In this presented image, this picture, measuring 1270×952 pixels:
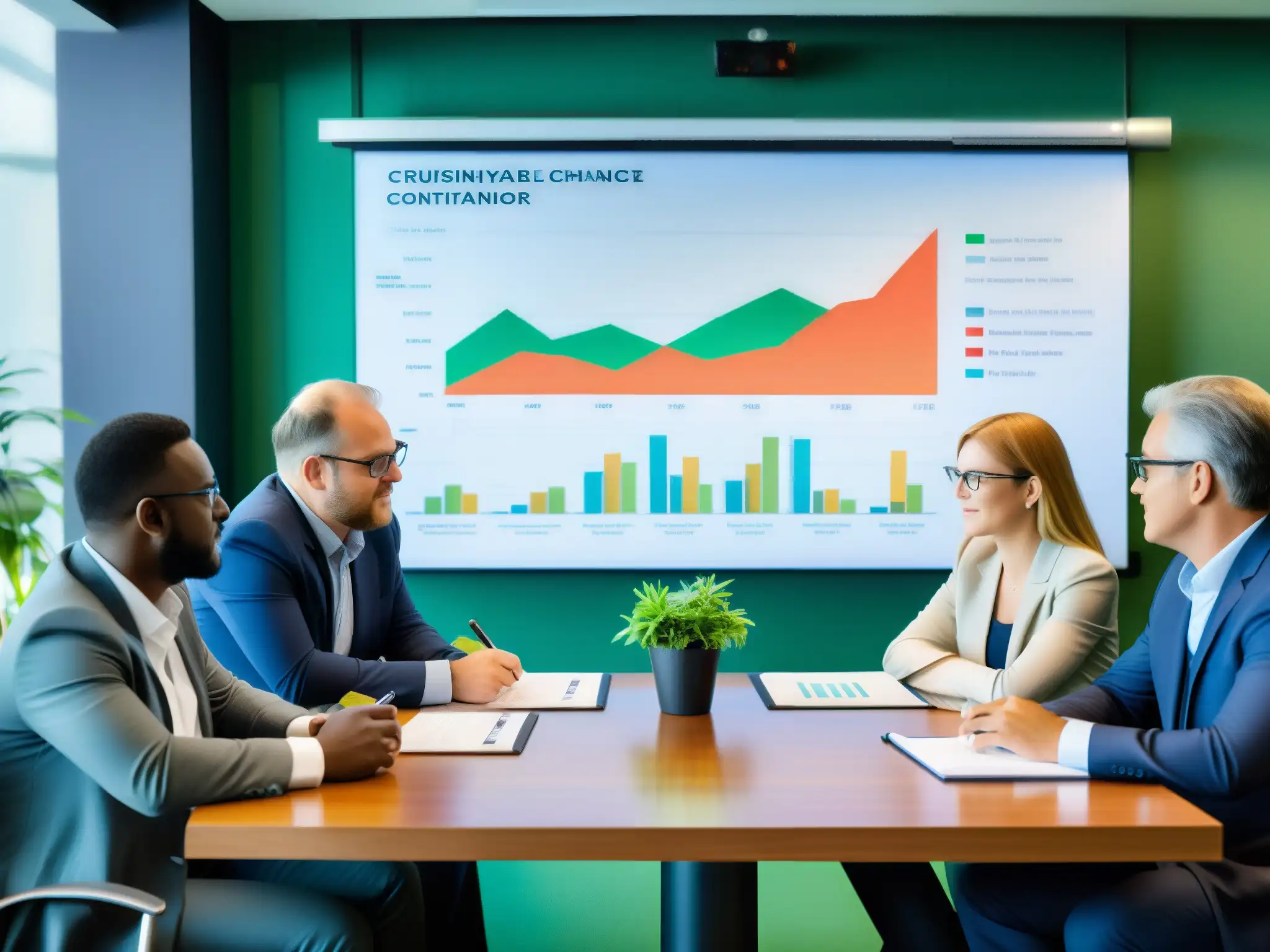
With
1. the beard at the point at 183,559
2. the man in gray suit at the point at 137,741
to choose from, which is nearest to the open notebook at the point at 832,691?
the man in gray suit at the point at 137,741

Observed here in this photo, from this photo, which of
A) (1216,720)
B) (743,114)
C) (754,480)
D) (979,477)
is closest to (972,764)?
(1216,720)

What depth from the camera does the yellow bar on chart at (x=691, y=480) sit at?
11.4 feet

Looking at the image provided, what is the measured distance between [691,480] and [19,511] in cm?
209

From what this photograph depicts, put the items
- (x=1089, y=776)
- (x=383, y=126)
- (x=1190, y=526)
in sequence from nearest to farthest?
(x=1089, y=776) → (x=1190, y=526) → (x=383, y=126)

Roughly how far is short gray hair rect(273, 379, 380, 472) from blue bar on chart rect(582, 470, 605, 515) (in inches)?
47.9

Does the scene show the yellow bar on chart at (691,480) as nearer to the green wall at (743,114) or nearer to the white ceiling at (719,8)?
the green wall at (743,114)

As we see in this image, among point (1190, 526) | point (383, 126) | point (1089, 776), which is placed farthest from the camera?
point (383, 126)

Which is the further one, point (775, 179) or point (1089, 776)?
point (775, 179)

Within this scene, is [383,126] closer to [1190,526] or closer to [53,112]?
[53,112]

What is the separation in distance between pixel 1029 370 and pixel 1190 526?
5.85 feet

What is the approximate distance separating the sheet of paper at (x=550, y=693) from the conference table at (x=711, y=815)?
273mm

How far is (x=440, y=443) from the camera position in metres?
3.47

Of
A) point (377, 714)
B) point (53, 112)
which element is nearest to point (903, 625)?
point (377, 714)

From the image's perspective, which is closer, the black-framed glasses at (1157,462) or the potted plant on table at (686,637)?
the black-framed glasses at (1157,462)
